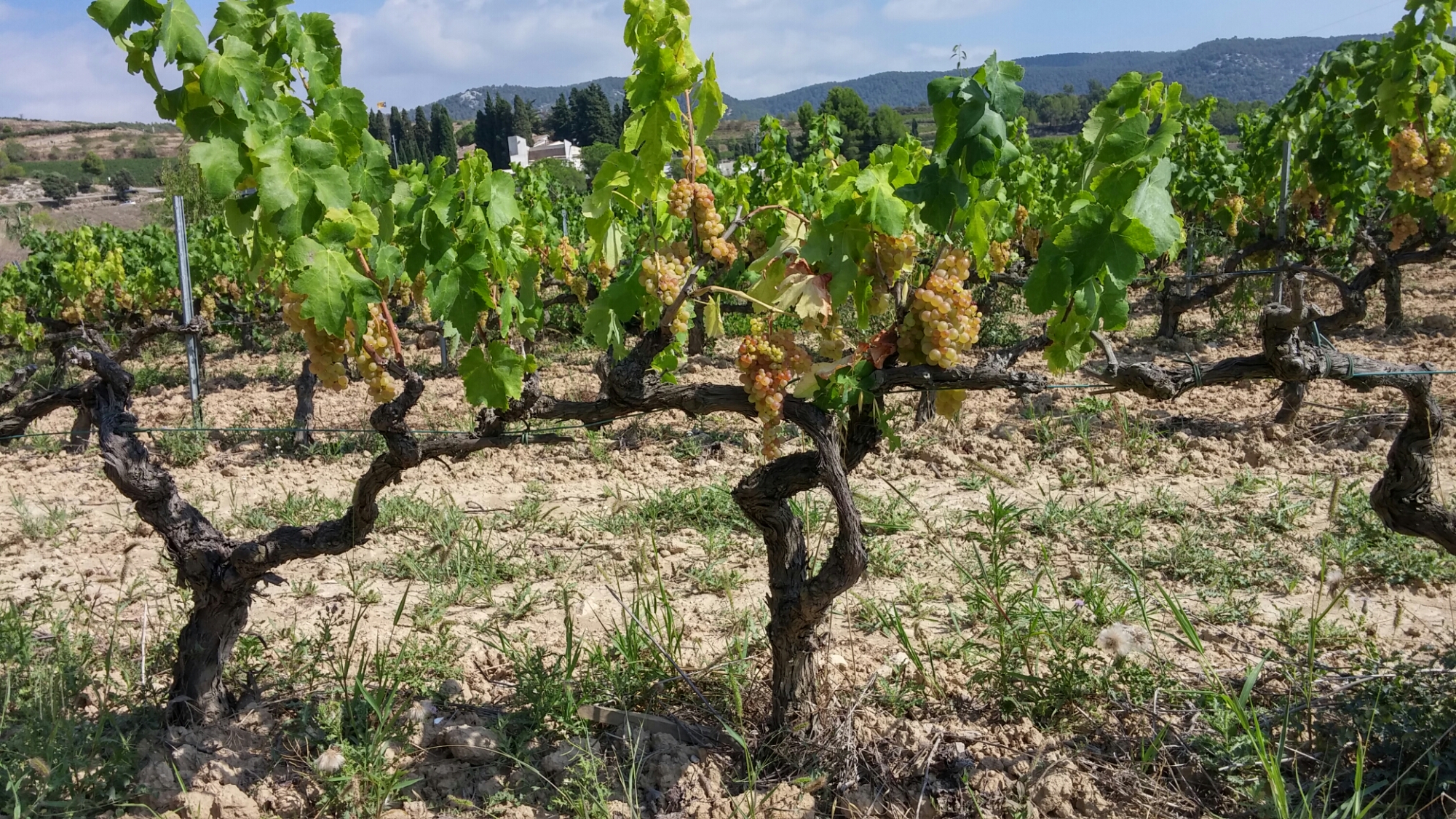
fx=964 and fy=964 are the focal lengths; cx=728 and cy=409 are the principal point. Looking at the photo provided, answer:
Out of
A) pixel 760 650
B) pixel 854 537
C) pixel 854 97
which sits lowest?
pixel 760 650

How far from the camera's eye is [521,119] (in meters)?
57.3

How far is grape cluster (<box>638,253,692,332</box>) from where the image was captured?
2561 millimetres

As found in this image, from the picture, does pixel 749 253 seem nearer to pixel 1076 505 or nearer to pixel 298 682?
pixel 1076 505

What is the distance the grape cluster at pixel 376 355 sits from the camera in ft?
8.30

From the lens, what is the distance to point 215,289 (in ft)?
31.0

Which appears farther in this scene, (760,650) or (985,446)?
(985,446)

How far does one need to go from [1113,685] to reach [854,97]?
4078 cm

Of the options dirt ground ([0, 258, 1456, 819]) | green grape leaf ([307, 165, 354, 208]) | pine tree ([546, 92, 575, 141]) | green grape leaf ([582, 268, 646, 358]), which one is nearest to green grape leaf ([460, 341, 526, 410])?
green grape leaf ([582, 268, 646, 358])

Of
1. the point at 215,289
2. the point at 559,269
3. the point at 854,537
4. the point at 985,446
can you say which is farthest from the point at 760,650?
the point at 215,289

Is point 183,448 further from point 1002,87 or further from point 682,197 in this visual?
point 1002,87

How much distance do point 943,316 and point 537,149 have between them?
5764cm

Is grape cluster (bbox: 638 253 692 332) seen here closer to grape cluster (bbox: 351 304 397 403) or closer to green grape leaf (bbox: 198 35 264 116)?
grape cluster (bbox: 351 304 397 403)

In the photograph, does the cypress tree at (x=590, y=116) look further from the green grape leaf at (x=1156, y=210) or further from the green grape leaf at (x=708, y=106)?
the green grape leaf at (x=1156, y=210)

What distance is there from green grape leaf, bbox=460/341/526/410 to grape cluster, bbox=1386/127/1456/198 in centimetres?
544
